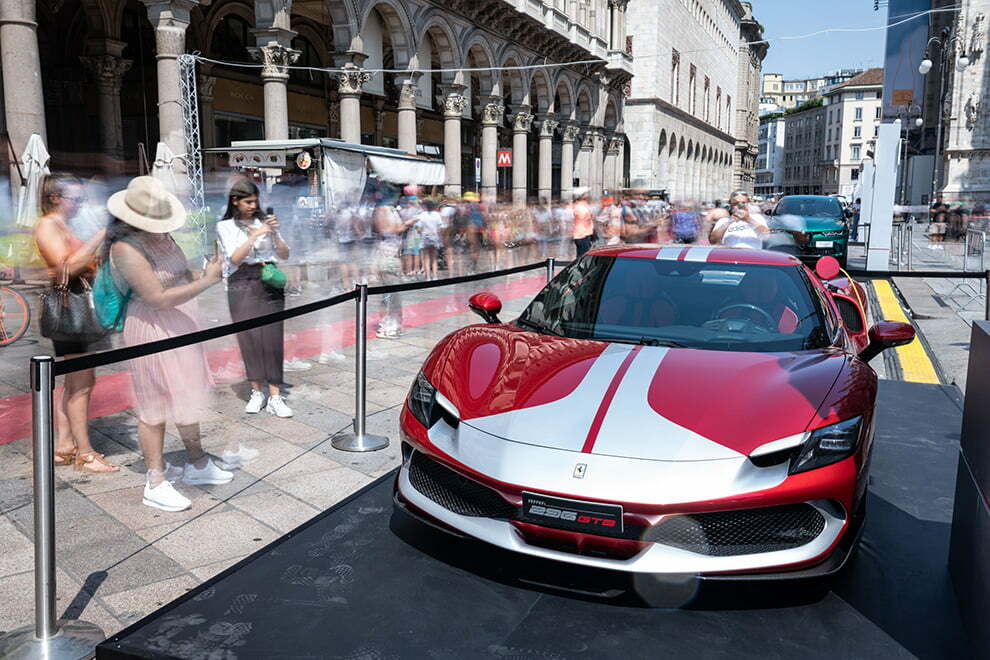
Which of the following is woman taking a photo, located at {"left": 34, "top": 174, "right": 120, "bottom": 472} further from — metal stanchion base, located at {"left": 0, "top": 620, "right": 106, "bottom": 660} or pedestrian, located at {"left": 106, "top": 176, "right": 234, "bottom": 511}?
metal stanchion base, located at {"left": 0, "top": 620, "right": 106, "bottom": 660}

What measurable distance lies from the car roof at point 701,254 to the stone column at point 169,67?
42.6 ft

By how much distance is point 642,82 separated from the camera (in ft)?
182

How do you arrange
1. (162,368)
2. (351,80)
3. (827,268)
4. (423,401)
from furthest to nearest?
(351,80)
(827,268)
(162,368)
(423,401)

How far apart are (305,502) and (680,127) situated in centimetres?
6342

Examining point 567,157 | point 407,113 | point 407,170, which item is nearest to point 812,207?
point 407,170

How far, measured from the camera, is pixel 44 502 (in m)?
2.97

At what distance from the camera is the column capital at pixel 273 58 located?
18594 mm

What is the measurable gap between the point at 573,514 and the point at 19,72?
530 inches

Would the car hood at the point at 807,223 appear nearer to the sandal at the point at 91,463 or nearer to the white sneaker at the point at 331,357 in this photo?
the white sneaker at the point at 331,357

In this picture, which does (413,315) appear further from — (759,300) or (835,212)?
(835,212)

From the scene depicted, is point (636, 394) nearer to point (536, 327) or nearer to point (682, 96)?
point (536, 327)

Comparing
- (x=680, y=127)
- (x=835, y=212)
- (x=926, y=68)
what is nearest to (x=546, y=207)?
(x=835, y=212)

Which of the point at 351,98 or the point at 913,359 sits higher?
the point at 351,98

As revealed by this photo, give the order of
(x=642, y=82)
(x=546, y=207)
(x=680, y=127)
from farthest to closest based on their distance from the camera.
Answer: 1. (x=680, y=127)
2. (x=642, y=82)
3. (x=546, y=207)
